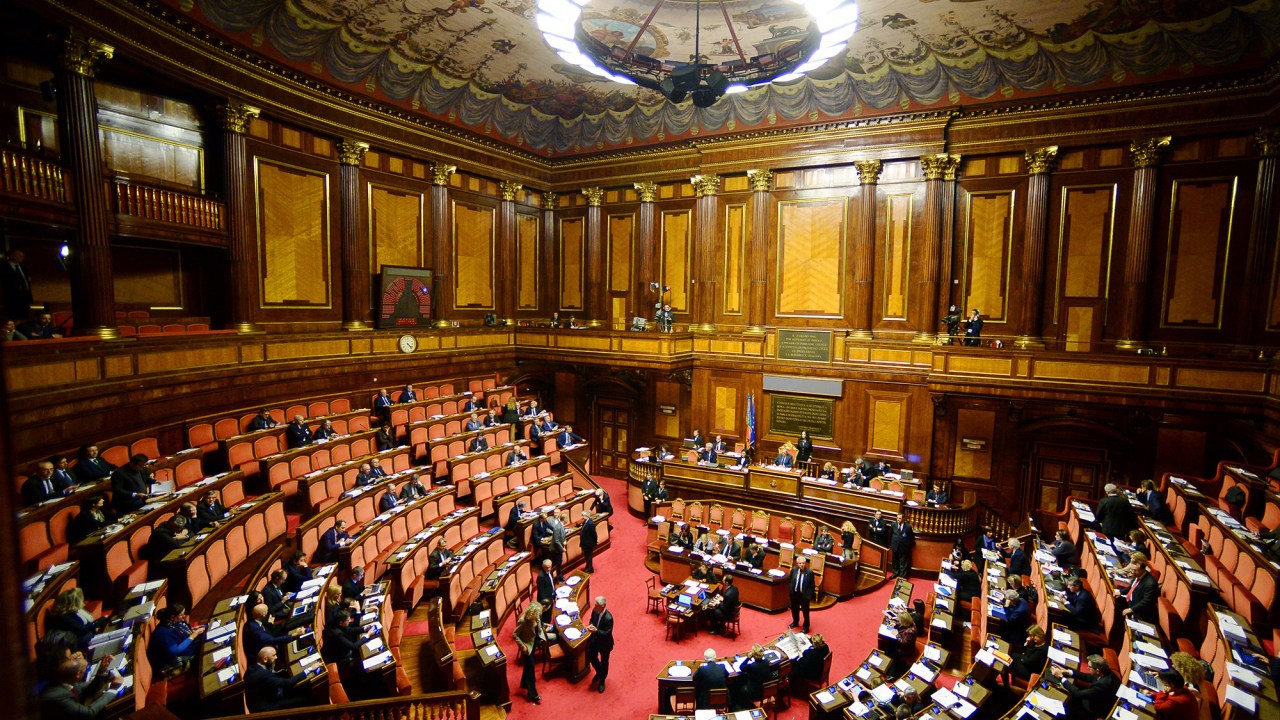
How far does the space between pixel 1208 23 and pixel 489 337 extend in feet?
55.7

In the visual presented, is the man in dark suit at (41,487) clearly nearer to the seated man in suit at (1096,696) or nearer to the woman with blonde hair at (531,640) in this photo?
the woman with blonde hair at (531,640)

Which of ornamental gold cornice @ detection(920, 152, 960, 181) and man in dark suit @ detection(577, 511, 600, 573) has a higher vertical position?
ornamental gold cornice @ detection(920, 152, 960, 181)

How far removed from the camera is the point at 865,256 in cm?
1556

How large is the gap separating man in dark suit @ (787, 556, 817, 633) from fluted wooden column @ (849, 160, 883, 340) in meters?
7.60

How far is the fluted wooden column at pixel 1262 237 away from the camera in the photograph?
11.9 m

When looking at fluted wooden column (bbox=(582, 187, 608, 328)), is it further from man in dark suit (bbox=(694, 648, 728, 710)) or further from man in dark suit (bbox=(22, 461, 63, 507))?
man in dark suit (bbox=(22, 461, 63, 507))

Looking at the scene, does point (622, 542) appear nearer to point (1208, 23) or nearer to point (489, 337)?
point (489, 337)

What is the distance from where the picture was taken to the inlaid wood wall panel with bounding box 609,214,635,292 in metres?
19.0

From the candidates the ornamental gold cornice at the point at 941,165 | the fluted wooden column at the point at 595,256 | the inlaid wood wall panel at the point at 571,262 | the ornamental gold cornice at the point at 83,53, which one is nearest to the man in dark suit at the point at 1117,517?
the ornamental gold cornice at the point at 941,165

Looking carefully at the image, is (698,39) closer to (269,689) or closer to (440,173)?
(440,173)

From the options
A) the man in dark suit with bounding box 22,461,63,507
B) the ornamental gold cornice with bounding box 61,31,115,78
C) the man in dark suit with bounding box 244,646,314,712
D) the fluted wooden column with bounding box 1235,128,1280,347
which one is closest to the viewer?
the man in dark suit with bounding box 244,646,314,712

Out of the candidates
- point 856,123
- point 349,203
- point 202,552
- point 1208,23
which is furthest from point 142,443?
point 1208,23

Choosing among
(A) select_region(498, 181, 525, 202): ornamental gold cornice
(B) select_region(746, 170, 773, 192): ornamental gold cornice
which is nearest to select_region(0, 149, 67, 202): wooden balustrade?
(A) select_region(498, 181, 525, 202): ornamental gold cornice

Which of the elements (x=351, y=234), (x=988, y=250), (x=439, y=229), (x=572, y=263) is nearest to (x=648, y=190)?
(x=572, y=263)
